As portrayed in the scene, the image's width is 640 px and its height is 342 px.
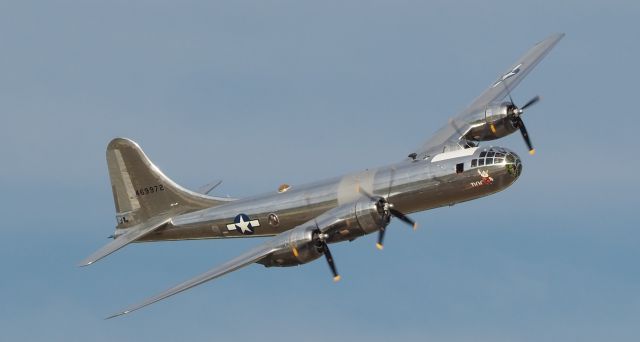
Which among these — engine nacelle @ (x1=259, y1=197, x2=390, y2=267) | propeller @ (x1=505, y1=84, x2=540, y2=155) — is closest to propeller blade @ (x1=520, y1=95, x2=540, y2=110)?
propeller @ (x1=505, y1=84, x2=540, y2=155)

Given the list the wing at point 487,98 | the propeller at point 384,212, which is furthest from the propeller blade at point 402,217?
the wing at point 487,98

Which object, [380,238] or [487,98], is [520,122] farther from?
[380,238]

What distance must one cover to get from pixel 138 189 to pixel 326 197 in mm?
15013

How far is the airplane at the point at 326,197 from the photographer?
73188 mm

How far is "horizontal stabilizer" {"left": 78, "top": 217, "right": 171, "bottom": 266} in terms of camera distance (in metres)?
81.5

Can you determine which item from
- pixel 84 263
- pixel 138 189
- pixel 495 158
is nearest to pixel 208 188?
pixel 138 189

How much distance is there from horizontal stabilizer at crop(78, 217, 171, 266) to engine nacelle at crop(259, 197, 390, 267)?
42.8ft

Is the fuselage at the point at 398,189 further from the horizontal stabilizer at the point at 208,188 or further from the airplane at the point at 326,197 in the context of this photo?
the horizontal stabilizer at the point at 208,188

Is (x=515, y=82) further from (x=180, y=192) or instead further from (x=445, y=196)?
(x=180, y=192)

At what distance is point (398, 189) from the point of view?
77.2m

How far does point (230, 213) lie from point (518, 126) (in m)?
19.3

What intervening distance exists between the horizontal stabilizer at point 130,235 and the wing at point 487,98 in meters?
17.8

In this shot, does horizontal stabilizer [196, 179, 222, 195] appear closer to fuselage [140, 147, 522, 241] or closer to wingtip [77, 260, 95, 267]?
fuselage [140, 147, 522, 241]

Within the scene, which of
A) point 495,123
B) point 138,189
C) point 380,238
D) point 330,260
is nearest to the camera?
point 380,238
